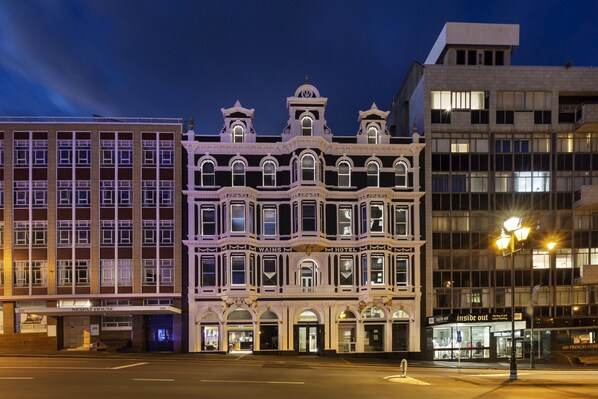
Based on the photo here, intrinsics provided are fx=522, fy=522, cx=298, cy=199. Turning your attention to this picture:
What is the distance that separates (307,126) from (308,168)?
3.58 meters

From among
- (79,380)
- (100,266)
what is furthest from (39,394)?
(100,266)

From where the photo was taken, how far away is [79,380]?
2280cm

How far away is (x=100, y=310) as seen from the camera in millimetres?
39062

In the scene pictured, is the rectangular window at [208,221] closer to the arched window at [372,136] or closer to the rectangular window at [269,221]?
the rectangular window at [269,221]

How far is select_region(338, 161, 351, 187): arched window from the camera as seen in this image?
143 ft

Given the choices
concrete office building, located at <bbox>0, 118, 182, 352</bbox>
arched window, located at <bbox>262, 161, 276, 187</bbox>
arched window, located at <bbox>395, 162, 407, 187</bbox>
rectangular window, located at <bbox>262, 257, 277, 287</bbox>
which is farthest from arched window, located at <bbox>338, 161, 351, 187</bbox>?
concrete office building, located at <bbox>0, 118, 182, 352</bbox>

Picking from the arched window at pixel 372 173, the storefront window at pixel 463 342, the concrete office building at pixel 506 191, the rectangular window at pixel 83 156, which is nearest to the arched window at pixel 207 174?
the rectangular window at pixel 83 156

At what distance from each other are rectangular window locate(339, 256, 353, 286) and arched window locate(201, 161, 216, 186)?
1238 cm

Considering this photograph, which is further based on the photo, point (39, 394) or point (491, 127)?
point (491, 127)

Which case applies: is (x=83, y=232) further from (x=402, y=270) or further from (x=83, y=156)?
(x=402, y=270)

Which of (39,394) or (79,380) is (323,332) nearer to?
(79,380)

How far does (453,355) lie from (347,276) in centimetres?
1083

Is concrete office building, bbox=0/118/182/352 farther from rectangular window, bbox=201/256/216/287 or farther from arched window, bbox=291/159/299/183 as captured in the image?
arched window, bbox=291/159/299/183

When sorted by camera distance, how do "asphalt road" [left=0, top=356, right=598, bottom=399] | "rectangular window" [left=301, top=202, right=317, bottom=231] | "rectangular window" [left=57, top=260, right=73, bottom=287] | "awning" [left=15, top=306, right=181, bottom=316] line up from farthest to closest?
"rectangular window" [left=57, top=260, right=73, bottom=287] < "rectangular window" [left=301, top=202, right=317, bottom=231] < "awning" [left=15, top=306, right=181, bottom=316] < "asphalt road" [left=0, top=356, right=598, bottom=399]
